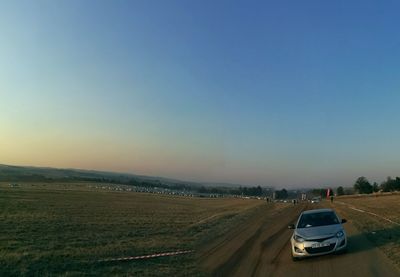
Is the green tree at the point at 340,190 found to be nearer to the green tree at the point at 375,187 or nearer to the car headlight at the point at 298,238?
the green tree at the point at 375,187

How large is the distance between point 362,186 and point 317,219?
143438mm

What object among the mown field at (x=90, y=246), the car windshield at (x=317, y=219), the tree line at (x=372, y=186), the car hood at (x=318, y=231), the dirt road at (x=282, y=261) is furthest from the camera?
the tree line at (x=372, y=186)

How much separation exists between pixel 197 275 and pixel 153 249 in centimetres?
560

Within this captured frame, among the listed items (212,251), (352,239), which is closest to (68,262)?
(212,251)

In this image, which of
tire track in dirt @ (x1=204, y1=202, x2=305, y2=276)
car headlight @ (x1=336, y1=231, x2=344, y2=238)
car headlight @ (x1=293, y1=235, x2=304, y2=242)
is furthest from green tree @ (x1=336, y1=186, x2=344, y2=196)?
car headlight @ (x1=293, y1=235, x2=304, y2=242)

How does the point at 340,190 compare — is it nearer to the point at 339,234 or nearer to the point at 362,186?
the point at 362,186

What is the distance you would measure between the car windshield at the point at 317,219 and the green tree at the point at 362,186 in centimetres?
13815

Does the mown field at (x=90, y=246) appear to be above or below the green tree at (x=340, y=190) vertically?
below

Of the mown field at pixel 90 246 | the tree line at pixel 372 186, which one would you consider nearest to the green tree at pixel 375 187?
the tree line at pixel 372 186

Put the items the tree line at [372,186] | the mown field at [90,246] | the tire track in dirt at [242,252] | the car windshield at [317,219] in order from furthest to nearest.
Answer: the tree line at [372,186] < the car windshield at [317,219] < the tire track in dirt at [242,252] < the mown field at [90,246]

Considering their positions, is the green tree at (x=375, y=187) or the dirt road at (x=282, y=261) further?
the green tree at (x=375, y=187)

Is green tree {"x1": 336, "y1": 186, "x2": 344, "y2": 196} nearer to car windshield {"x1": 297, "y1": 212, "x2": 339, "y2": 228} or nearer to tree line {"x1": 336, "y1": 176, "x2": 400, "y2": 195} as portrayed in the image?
tree line {"x1": 336, "y1": 176, "x2": 400, "y2": 195}

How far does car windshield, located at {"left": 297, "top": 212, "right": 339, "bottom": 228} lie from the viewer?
18078 mm

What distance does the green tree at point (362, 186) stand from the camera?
15082cm
